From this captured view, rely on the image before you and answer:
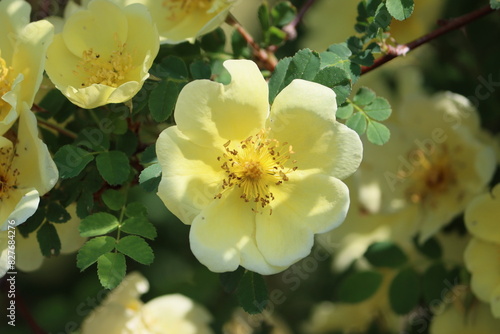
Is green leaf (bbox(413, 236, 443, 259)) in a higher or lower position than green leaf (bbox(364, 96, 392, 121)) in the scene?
lower

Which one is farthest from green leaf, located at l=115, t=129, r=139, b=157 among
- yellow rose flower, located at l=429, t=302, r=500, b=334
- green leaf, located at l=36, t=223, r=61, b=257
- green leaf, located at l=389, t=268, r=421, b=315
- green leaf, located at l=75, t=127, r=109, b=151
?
yellow rose flower, located at l=429, t=302, r=500, b=334

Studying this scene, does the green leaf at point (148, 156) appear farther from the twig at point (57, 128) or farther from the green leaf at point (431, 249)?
the green leaf at point (431, 249)

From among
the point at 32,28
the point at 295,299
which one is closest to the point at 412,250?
the point at 295,299

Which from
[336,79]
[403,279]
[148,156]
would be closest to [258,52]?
[336,79]

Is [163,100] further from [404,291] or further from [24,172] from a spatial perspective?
[404,291]

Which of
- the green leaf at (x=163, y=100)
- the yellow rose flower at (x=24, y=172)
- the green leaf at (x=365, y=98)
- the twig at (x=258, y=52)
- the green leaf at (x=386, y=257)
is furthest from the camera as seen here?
the green leaf at (x=386, y=257)

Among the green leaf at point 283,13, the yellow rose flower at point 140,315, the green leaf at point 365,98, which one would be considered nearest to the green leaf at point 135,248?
the yellow rose flower at point 140,315

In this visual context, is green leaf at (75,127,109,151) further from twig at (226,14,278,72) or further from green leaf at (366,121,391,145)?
green leaf at (366,121,391,145)
